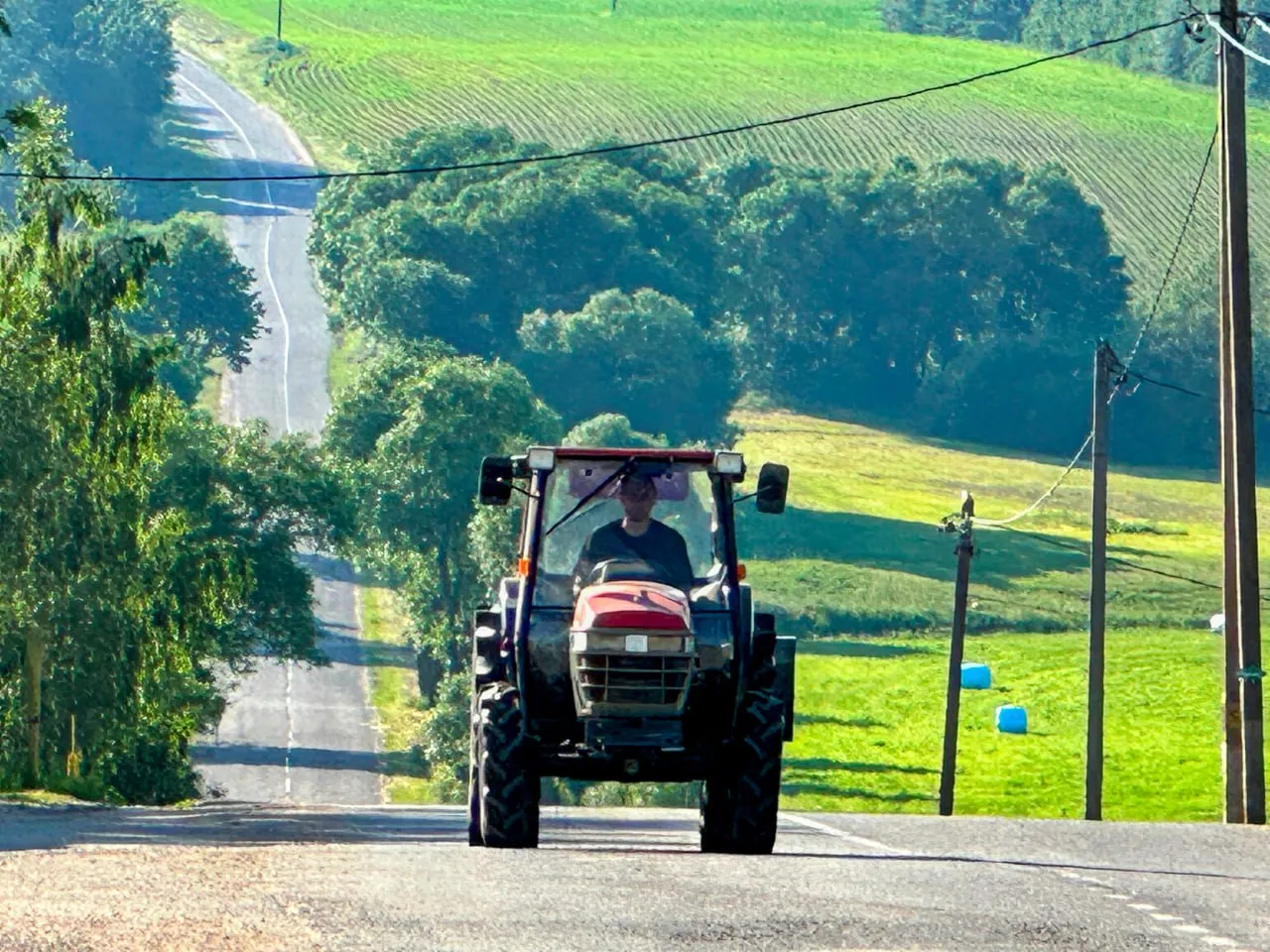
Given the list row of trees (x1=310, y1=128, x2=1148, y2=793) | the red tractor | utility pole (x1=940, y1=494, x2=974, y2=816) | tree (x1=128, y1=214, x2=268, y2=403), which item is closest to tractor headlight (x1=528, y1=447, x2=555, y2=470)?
the red tractor

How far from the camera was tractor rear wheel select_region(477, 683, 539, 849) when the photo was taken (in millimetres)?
18281

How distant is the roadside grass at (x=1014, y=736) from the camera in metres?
56.8

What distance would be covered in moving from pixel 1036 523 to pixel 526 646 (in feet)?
283

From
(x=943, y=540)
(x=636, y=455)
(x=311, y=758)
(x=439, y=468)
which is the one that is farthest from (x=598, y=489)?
(x=943, y=540)

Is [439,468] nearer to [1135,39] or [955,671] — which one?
[955,671]

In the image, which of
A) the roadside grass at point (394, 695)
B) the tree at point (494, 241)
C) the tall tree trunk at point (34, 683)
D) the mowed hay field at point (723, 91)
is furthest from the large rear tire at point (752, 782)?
the mowed hay field at point (723, 91)

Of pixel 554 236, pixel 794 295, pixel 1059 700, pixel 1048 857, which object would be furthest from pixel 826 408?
pixel 1048 857

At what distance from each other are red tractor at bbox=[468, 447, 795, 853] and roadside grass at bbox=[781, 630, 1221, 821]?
Answer: 34.3m

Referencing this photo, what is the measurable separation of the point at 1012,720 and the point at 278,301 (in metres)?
75.8

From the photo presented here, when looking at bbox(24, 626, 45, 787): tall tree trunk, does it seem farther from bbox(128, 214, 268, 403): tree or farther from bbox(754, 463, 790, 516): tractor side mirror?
bbox(128, 214, 268, 403): tree

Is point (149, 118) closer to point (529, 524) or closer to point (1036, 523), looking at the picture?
point (1036, 523)

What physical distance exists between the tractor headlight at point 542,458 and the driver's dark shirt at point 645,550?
610mm

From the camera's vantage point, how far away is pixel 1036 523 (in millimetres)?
102812

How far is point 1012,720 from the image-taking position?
66.2m
